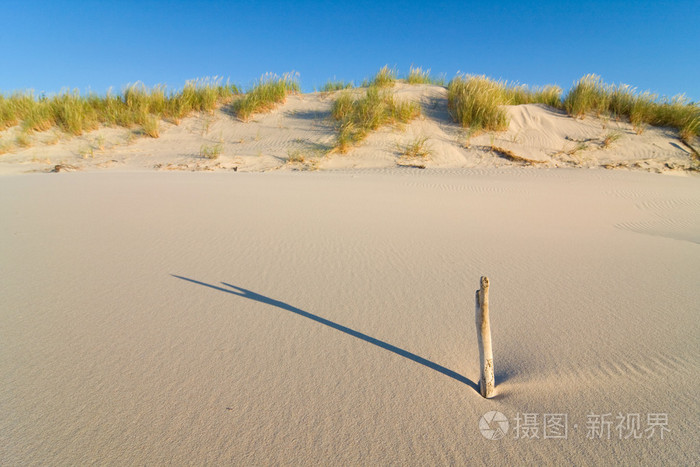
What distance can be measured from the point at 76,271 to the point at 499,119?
8.54 m

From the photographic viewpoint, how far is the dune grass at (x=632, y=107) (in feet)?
27.3

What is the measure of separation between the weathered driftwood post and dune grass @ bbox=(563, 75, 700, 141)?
9850 millimetres

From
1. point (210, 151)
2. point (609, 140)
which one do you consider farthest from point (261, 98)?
point (609, 140)

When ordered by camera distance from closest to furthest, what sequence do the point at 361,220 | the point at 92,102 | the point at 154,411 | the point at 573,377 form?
the point at 154,411, the point at 573,377, the point at 361,220, the point at 92,102

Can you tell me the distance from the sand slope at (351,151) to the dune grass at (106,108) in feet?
0.92

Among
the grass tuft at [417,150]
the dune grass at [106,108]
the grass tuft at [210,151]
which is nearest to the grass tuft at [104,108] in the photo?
the dune grass at [106,108]

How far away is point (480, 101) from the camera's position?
8.32 m

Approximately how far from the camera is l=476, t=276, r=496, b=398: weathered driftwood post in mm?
1278

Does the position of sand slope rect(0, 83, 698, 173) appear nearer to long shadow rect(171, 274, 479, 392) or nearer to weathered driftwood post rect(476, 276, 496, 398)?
long shadow rect(171, 274, 479, 392)

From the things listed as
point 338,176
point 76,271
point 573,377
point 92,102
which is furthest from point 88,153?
point 573,377

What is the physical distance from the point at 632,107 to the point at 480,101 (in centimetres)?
400

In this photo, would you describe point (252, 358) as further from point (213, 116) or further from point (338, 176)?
point (213, 116)

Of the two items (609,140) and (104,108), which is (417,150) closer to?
(609,140)

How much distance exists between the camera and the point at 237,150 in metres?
8.37
